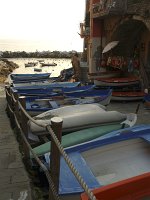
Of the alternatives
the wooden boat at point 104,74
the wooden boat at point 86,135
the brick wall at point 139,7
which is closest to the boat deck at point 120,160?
the wooden boat at point 86,135

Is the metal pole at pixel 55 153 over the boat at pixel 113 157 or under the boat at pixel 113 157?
over

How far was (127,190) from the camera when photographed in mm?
3326

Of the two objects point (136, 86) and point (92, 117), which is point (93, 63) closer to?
point (136, 86)

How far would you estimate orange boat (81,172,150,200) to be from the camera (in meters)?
3.13

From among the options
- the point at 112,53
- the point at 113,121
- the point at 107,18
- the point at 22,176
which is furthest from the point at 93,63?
the point at 22,176

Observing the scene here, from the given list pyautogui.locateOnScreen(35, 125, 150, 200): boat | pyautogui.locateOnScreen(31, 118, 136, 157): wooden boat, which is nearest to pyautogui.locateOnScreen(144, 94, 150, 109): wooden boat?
pyautogui.locateOnScreen(31, 118, 136, 157): wooden boat

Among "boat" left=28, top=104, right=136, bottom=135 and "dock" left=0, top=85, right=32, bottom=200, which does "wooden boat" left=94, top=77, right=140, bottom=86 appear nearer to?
"boat" left=28, top=104, right=136, bottom=135

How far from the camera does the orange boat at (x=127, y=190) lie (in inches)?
123

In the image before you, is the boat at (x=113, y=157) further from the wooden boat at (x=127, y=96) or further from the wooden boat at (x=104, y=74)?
the wooden boat at (x=104, y=74)

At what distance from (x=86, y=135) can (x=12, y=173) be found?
2090 millimetres

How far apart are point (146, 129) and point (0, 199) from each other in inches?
123

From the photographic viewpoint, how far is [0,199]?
14.8ft

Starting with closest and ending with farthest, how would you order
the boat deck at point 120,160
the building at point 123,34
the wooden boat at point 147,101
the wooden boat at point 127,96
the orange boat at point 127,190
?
the orange boat at point 127,190, the boat deck at point 120,160, the wooden boat at point 147,101, the wooden boat at point 127,96, the building at point 123,34

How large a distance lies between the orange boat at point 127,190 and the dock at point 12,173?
1839mm
